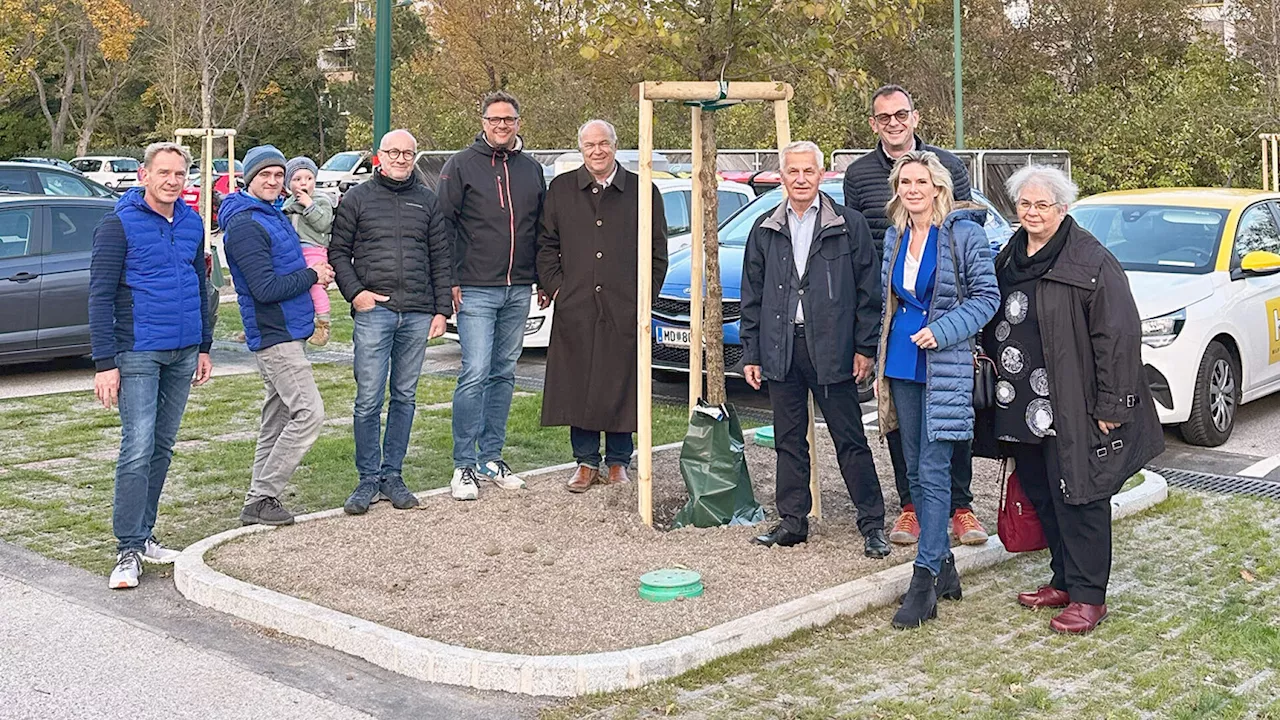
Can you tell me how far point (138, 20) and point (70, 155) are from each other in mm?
8688

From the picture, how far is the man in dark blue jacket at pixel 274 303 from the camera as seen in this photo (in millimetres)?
7082

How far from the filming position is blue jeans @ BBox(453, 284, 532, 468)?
309 inches

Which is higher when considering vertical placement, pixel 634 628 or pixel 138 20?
pixel 138 20

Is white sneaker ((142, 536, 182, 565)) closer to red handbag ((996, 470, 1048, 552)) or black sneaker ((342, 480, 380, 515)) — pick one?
black sneaker ((342, 480, 380, 515))

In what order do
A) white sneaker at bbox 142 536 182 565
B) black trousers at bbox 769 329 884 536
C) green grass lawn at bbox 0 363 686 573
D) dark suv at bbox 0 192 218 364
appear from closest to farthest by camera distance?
black trousers at bbox 769 329 884 536, white sneaker at bbox 142 536 182 565, green grass lawn at bbox 0 363 686 573, dark suv at bbox 0 192 218 364

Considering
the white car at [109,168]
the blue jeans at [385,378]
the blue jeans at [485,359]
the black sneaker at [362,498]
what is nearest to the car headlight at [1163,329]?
the blue jeans at [485,359]

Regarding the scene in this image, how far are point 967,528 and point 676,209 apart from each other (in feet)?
24.5

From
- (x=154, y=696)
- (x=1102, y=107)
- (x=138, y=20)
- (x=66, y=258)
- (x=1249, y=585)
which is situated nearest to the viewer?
(x=154, y=696)

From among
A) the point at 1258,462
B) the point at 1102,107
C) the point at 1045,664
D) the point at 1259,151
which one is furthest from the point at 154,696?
the point at 1102,107

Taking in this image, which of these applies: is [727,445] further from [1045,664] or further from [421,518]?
[1045,664]

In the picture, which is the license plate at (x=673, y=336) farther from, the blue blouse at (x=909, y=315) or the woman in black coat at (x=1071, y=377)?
the woman in black coat at (x=1071, y=377)

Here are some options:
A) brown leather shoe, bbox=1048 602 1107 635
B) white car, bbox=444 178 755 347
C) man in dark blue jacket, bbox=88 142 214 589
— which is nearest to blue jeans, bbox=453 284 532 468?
man in dark blue jacket, bbox=88 142 214 589

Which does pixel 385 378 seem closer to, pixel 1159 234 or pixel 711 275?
pixel 711 275

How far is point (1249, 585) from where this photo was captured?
646 centimetres
